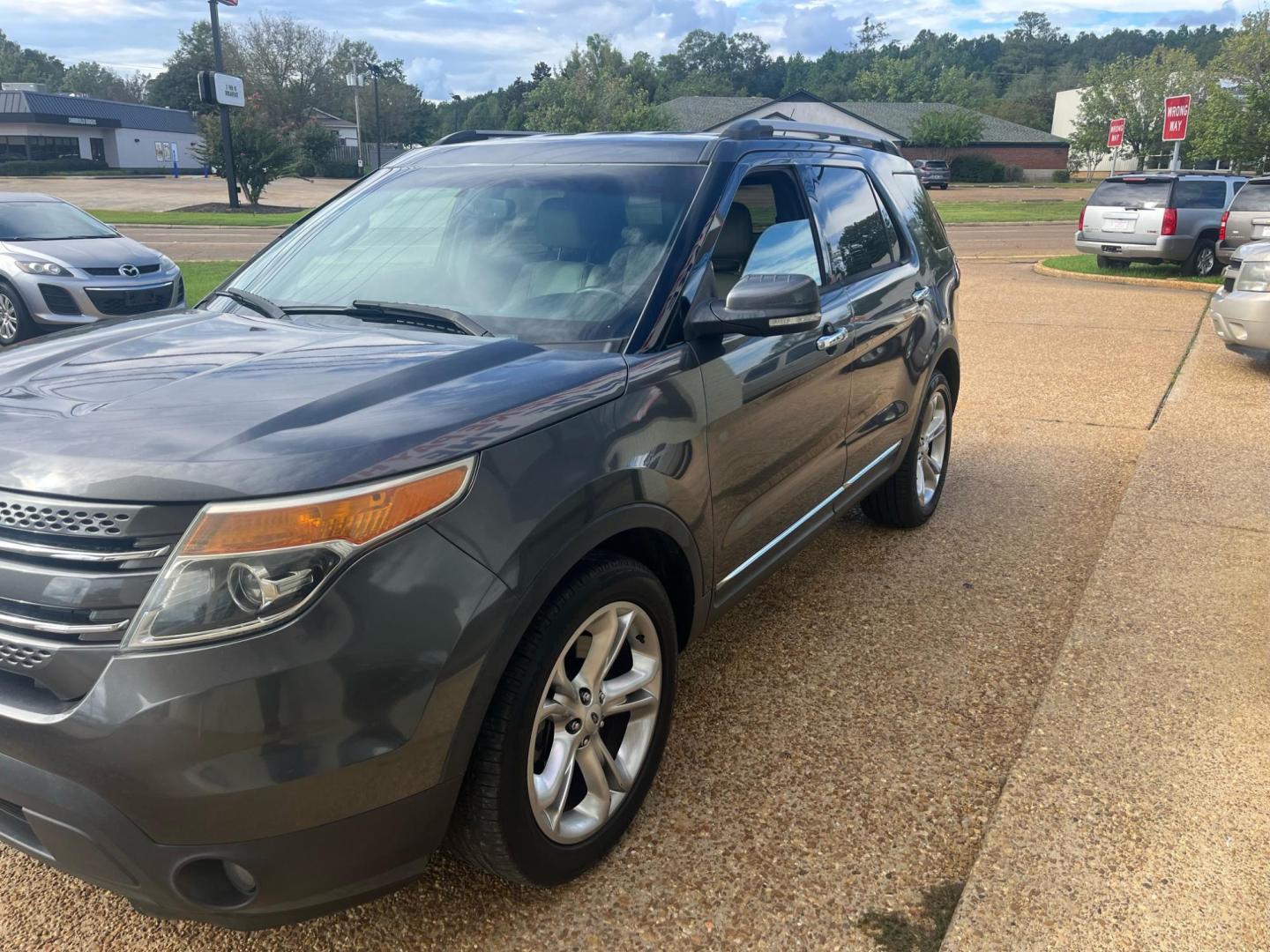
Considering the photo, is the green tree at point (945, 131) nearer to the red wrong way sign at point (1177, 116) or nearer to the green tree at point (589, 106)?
the green tree at point (589, 106)

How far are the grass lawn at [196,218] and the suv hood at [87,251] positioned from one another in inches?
697

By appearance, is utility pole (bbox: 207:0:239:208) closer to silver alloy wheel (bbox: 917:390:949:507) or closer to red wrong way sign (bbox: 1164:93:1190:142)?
red wrong way sign (bbox: 1164:93:1190:142)

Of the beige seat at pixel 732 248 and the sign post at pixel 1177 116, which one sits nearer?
the beige seat at pixel 732 248

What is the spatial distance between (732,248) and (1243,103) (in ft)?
117

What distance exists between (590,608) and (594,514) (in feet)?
0.72

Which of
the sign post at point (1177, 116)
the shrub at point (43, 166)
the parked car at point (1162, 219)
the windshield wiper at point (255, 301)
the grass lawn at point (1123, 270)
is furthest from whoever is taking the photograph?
the shrub at point (43, 166)

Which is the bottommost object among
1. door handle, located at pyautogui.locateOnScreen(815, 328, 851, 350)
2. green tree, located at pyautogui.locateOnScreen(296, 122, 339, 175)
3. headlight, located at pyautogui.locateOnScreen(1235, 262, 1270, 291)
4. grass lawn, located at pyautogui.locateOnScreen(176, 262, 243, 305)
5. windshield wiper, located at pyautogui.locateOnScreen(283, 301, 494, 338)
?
grass lawn, located at pyautogui.locateOnScreen(176, 262, 243, 305)

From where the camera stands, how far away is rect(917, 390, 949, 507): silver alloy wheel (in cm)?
501

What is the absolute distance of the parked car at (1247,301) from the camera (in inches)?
317

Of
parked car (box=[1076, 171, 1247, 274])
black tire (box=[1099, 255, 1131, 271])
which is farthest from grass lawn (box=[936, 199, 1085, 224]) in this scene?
parked car (box=[1076, 171, 1247, 274])

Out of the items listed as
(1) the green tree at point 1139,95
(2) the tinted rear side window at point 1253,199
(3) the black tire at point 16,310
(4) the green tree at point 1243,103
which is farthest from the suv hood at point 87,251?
(1) the green tree at point 1139,95

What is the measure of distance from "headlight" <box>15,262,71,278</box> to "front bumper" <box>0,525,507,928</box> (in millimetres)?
9774

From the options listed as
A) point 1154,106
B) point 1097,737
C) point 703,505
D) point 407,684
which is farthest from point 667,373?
point 1154,106

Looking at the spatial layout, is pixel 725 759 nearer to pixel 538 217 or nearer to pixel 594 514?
pixel 594 514
